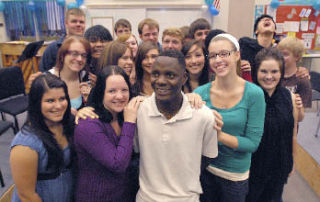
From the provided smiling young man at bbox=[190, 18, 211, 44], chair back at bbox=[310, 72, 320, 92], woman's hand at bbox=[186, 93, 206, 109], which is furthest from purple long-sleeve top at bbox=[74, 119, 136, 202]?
chair back at bbox=[310, 72, 320, 92]

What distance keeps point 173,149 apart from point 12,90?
10.7 feet

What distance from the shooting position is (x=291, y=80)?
80.4 inches

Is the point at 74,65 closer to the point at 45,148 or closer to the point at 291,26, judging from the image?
the point at 45,148

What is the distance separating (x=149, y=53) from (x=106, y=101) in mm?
698

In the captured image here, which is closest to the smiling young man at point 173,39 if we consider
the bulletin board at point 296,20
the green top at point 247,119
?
the green top at point 247,119

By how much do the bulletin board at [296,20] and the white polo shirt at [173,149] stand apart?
5109mm

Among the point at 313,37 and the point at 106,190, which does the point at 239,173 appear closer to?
the point at 106,190

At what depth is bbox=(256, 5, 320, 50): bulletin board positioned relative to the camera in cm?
546

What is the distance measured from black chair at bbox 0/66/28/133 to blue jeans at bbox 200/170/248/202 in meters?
2.72

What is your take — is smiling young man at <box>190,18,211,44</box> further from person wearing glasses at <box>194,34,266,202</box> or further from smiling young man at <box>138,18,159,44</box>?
person wearing glasses at <box>194,34,266,202</box>

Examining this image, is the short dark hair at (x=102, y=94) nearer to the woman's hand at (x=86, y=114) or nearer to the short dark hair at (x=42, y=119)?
the woman's hand at (x=86, y=114)

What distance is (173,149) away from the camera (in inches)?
46.2

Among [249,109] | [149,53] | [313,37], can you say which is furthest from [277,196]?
[313,37]

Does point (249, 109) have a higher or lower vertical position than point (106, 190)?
higher
